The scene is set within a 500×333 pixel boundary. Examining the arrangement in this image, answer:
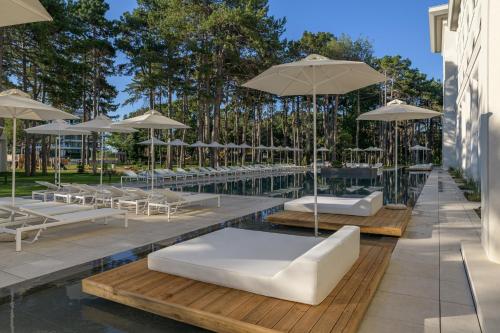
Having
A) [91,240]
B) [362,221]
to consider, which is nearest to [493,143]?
[362,221]

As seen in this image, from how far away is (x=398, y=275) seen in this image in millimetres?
4363

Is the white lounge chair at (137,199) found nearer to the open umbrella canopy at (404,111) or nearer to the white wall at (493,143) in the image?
the open umbrella canopy at (404,111)

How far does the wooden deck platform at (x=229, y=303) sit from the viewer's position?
2.68 m

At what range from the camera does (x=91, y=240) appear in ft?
20.0

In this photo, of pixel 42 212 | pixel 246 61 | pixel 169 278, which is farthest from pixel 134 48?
pixel 169 278

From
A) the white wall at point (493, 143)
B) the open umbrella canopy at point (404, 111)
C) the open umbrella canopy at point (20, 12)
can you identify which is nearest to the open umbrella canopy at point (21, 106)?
the open umbrella canopy at point (20, 12)

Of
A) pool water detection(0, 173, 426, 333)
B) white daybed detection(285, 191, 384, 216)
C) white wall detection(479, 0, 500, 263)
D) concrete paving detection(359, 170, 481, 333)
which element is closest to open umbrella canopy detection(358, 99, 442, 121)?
white daybed detection(285, 191, 384, 216)

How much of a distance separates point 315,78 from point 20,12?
4029mm

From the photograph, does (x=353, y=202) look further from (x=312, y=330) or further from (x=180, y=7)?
(x=180, y=7)

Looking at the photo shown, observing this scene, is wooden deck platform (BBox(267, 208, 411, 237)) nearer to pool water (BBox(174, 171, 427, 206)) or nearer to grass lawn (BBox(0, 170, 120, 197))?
pool water (BBox(174, 171, 427, 206))

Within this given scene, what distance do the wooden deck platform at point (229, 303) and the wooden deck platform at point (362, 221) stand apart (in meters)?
2.64

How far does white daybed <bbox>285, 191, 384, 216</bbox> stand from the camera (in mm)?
7219

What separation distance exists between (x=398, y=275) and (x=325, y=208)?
3.27 m

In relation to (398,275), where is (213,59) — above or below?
above
